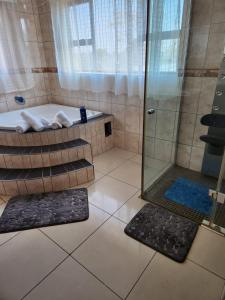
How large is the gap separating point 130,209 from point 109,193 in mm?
295

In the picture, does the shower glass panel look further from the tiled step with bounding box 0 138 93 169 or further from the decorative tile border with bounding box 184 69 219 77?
the tiled step with bounding box 0 138 93 169

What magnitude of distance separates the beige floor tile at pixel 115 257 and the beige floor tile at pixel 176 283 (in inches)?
2.3

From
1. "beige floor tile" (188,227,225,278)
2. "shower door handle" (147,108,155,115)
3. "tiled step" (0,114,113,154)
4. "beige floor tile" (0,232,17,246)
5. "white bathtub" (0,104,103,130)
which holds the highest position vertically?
"shower door handle" (147,108,155,115)

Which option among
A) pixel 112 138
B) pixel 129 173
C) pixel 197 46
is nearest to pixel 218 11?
pixel 197 46

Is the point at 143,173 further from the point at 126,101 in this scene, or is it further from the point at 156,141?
the point at 126,101

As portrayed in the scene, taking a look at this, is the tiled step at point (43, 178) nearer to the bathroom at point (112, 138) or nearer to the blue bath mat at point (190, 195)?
the bathroom at point (112, 138)

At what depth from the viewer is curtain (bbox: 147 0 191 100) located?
55.8 inches

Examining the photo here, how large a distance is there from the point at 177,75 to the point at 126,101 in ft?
2.52

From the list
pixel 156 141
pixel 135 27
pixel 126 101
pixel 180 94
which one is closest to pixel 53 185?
pixel 156 141

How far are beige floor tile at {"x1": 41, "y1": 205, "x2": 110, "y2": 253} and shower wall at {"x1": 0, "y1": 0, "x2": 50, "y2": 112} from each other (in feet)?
6.90

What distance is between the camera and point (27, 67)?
2.90 meters

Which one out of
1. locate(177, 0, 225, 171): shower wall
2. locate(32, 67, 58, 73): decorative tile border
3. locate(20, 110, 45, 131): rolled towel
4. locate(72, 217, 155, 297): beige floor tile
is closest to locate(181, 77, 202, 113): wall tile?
locate(177, 0, 225, 171): shower wall

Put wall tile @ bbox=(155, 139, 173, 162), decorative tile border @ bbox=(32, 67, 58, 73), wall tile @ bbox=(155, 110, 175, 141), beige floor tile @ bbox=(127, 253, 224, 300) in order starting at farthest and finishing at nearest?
1. decorative tile border @ bbox=(32, 67, 58, 73)
2. wall tile @ bbox=(155, 139, 173, 162)
3. wall tile @ bbox=(155, 110, 175, 141)
4. beige floor tile @ bbox=(127, 253, 224, 300)

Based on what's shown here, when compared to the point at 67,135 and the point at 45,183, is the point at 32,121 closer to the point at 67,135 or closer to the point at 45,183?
the point at 67,135
